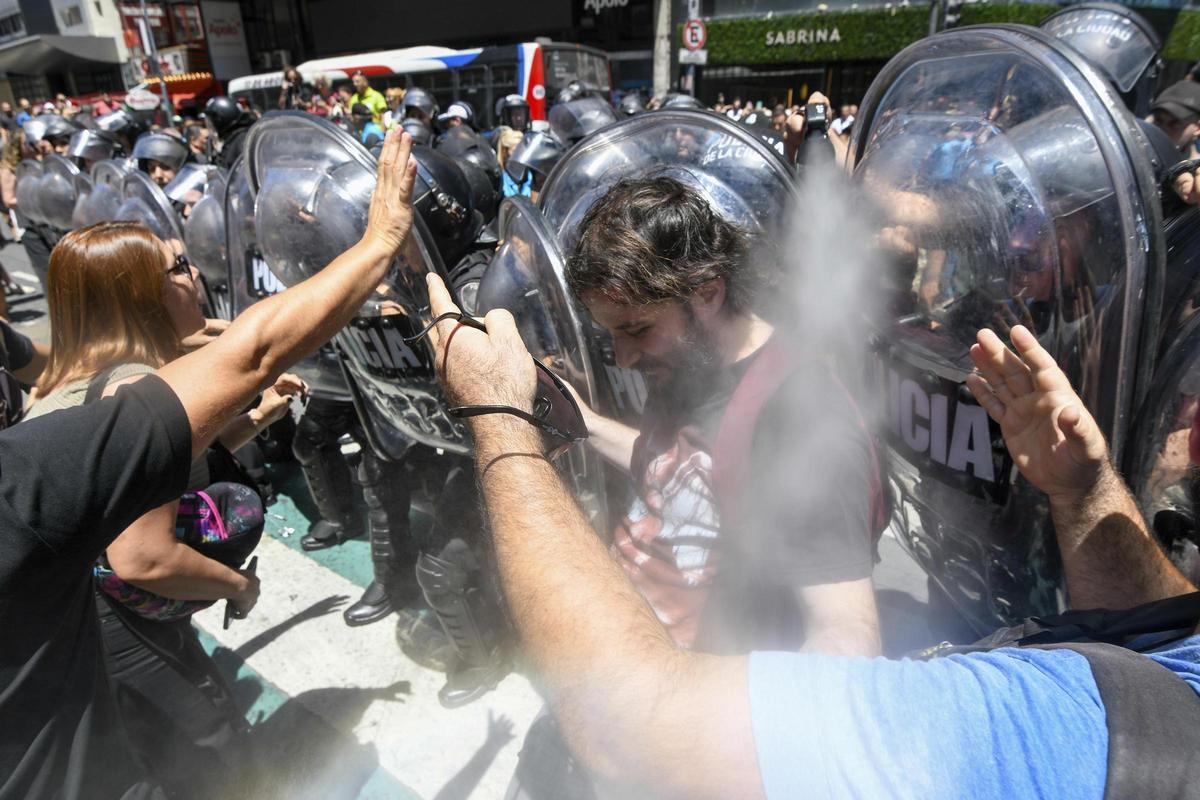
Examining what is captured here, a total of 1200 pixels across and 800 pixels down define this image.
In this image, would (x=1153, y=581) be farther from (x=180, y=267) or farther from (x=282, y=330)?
(x=180, y=267)

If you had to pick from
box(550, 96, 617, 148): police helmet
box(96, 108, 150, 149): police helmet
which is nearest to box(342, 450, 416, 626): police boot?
box(550, 96, 617, 148): police helmet

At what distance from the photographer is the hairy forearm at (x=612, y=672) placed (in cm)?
78

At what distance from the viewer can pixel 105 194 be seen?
4.79 metres

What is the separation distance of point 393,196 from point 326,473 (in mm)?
2339

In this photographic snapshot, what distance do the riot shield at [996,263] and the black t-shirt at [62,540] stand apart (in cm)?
146

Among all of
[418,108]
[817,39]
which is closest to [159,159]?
[418,108]

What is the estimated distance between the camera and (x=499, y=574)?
0.96 meters

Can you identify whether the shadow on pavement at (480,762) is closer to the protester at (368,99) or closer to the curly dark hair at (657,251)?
the curly dark hair at (657,251)

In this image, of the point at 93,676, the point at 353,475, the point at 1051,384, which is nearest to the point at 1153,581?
the point at 1051,384

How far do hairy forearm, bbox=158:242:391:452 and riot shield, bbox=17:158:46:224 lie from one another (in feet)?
22.3

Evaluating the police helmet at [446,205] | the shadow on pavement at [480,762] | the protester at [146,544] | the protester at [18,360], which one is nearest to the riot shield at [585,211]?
the police helmet at [446,205]

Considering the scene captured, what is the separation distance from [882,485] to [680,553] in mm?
451

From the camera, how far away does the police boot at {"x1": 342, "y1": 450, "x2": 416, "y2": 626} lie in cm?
308

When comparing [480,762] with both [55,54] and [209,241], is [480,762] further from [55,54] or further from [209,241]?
[55,54]
